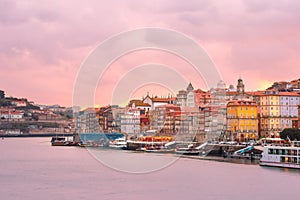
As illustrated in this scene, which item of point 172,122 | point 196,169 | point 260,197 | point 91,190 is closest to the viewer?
point 260,197

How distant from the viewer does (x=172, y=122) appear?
205ft

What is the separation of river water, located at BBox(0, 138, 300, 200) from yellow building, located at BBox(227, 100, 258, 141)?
71.9 ft

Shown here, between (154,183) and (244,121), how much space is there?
3045cm

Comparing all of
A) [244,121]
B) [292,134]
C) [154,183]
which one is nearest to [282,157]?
[154,183]

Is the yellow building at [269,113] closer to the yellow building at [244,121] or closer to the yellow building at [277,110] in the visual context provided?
the yellow building at [277,110]

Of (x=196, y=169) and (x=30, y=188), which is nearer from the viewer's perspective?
(x=30, y=188)

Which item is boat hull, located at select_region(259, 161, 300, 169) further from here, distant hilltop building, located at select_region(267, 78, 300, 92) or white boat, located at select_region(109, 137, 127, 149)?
distant hilltop building, located at select_region(267, 78, 300, 92)

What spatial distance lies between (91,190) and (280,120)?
36.2m

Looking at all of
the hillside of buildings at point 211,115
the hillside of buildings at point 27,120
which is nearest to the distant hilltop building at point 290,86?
the hillside of buildings at point 211,115

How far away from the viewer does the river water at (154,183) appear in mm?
20016

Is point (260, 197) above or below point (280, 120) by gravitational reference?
below

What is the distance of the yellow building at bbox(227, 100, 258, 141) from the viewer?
2063 inches

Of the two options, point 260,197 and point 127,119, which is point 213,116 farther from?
point 260,197

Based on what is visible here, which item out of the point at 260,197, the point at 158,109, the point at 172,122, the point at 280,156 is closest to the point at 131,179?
the point at 260,197
